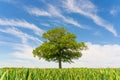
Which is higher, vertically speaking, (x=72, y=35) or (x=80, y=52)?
(x=72, y=35)

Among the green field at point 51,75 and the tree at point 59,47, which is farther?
the tree at point 59,47

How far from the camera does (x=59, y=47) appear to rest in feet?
221

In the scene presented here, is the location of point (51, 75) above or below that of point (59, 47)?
below

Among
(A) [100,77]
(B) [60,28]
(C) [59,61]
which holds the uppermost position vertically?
(B) [60,28]

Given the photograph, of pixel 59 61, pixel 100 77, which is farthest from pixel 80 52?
pixel 100 77

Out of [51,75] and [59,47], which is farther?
[59,47]

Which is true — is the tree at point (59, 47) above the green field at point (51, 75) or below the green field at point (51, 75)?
above

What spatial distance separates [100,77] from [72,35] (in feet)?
207

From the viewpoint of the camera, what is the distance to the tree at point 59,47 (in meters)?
66.8

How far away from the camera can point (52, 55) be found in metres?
67.1

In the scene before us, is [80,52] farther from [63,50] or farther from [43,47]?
[43,47]

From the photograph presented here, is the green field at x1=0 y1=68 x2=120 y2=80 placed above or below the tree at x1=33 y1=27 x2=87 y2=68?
below

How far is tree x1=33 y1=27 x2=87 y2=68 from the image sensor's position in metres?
66.8

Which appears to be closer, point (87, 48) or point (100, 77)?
point (100, 77)
